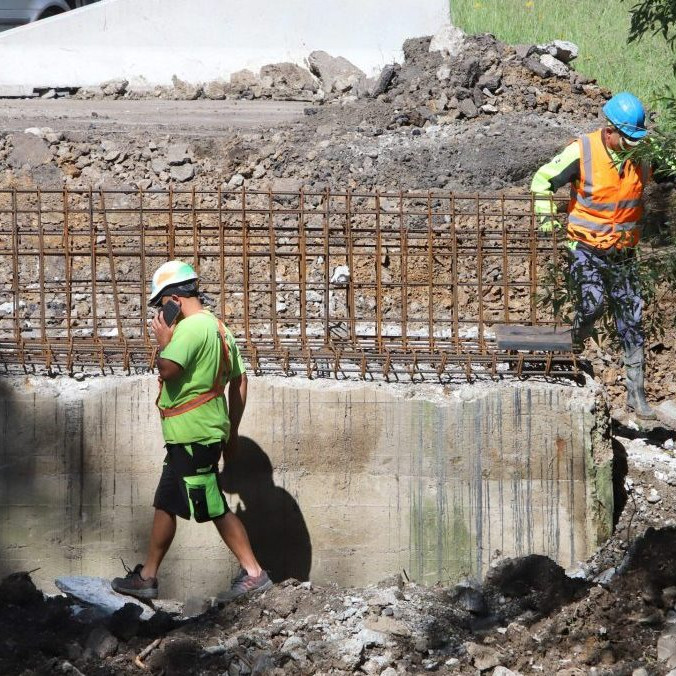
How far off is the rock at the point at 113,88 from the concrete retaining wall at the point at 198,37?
0.19 meters

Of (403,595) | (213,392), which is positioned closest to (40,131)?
(213,392)

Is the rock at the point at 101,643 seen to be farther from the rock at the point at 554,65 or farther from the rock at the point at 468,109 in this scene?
the rock at the point at 554,65

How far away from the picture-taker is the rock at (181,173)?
1212cm

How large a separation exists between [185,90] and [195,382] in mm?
10810

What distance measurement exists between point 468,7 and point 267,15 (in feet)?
9.36

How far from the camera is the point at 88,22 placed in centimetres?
1622

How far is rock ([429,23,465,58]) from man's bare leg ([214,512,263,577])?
9.62m

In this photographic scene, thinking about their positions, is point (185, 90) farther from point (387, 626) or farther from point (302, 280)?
point (387, 626)

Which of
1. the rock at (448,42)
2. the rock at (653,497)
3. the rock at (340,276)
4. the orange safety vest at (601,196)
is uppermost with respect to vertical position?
the rock at (448,42)

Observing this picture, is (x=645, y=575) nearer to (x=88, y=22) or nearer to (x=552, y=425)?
(x=552, y=425)

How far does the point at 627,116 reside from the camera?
22.8 feet

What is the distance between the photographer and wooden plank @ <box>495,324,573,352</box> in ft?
23.0

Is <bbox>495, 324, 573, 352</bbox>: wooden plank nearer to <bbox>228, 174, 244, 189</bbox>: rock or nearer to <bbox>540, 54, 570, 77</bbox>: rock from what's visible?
<bbox>228, 174, 244, 189</bbox>: rock

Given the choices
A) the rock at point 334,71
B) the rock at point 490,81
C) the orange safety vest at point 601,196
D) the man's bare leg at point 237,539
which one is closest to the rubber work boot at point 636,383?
the orange safety vest at point 601,196
